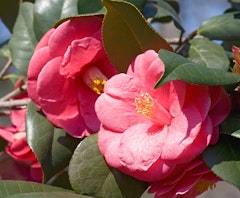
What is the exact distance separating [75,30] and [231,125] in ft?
0.90

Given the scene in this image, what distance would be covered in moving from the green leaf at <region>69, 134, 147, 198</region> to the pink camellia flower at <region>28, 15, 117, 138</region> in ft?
0.25

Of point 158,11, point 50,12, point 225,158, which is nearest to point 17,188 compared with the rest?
point 225,158

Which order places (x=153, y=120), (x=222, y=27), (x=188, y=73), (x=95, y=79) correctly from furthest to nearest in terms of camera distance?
1. (x=222, y=27)
2. (x=95, y=79)
3. (x=153, y=120)
4. (x=188, y=73)

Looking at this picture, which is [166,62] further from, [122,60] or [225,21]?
[225,21]

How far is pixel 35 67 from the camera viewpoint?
0.90 m

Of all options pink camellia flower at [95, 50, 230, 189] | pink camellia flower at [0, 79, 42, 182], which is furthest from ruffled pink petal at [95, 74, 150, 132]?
pink camellia flower at [0, 79, 42, 182]

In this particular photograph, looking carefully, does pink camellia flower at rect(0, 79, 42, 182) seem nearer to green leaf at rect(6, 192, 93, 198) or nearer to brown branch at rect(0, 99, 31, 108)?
brown branch at rect(0, 99, 31, 108)

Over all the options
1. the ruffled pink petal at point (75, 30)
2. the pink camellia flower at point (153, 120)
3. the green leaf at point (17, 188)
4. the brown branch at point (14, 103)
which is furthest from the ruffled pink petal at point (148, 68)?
the brown branch at point (14, 103)

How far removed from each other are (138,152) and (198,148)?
8 cm

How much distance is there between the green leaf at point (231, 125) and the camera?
27.9 inches

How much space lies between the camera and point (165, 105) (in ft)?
2.52

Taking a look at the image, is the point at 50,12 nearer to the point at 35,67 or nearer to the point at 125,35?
the point at 35,67

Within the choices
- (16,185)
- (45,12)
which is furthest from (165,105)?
(45,12)

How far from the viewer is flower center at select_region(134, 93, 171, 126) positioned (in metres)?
0.76
